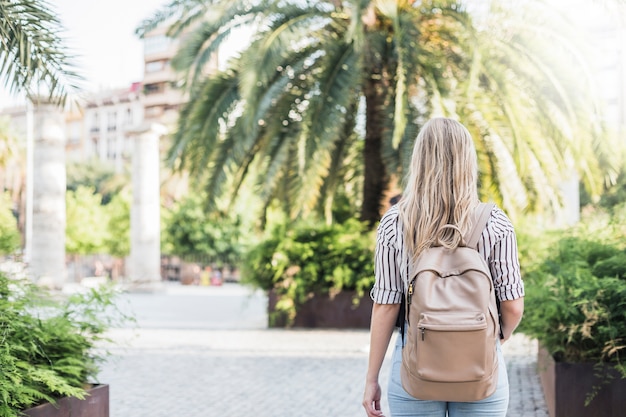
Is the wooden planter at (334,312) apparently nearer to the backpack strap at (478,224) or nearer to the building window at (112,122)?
the backpack strap at (478,224)

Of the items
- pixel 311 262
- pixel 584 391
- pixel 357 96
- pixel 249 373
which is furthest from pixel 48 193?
pixel 584 391

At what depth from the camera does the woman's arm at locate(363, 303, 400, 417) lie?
2662 mm

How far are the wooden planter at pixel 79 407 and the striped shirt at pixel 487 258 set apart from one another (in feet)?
7.43

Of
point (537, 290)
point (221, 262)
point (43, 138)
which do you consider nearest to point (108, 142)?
point (221, 262)

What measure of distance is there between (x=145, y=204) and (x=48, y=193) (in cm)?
657

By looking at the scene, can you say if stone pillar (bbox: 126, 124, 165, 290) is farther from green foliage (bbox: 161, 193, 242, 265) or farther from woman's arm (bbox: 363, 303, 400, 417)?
woman's arm (bbox: 363, 303, 400, 417)

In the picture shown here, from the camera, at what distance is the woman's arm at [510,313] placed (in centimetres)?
263

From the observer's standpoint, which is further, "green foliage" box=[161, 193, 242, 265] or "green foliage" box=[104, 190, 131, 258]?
"green foliage" box=[104, 190, 131, 258]

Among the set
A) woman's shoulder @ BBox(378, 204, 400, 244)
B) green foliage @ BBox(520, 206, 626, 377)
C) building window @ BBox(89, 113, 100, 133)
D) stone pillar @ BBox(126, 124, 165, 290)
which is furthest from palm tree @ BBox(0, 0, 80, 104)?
building window @ BBox(89, 113, 100, 133)

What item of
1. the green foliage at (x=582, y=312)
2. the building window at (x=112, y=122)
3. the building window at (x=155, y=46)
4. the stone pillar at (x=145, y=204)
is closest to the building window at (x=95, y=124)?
the building window at (x=112, y=122)

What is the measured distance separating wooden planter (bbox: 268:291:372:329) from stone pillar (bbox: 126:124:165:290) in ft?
46.4

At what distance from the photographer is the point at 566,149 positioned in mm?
12758

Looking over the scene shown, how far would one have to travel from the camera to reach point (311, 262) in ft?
43.7

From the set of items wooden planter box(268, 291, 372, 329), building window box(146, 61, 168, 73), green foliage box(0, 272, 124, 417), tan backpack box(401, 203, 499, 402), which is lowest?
wooden planter box(268, 291, 372, 329)
